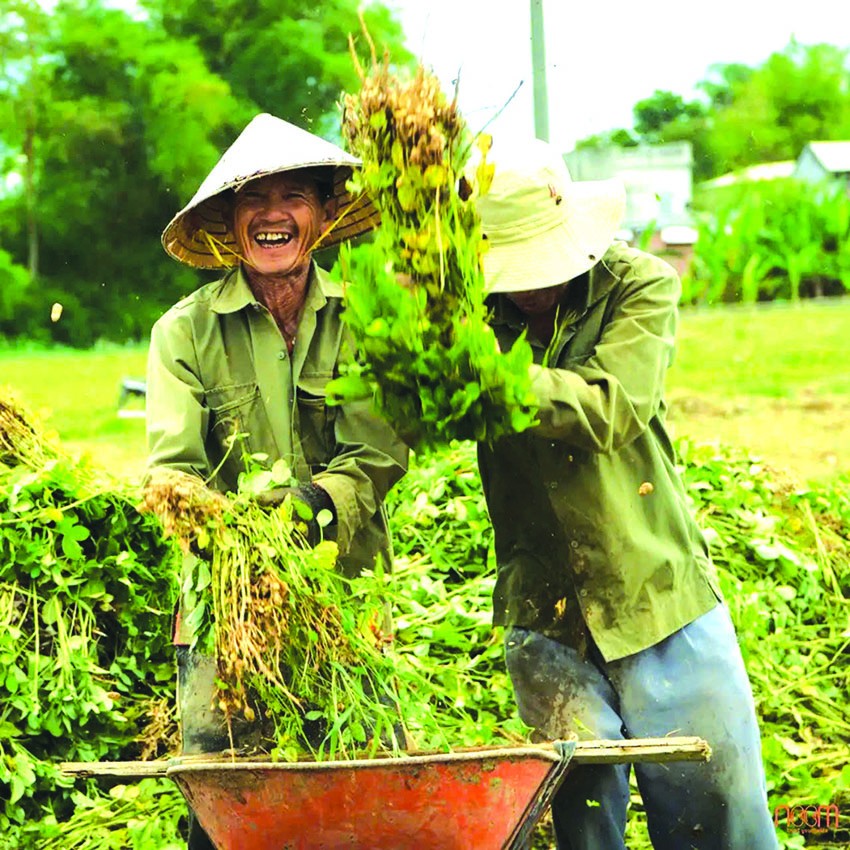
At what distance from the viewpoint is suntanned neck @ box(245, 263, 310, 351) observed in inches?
129

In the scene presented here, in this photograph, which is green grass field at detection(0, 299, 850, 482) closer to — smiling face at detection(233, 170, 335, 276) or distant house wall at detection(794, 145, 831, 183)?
smiling face at detection(233, 170, 335, 276)

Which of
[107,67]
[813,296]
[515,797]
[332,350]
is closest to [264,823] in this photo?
[515,797]

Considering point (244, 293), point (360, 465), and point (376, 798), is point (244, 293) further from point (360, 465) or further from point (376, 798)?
point (376, 798)

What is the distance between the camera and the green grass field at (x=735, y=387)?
8625mm

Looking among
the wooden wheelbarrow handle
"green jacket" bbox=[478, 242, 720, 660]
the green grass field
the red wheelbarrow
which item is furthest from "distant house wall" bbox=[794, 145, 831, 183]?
the red wheelbarrow

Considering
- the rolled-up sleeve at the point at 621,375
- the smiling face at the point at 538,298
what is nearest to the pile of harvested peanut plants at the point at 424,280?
the rolled-up sleeve at the point at 621,375

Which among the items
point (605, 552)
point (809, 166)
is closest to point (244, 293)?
point (605, 552)

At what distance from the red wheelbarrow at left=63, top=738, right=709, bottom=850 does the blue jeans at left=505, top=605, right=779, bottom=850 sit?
0.44 metres

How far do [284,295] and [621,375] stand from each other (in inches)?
35.4

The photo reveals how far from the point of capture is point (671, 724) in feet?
9.98

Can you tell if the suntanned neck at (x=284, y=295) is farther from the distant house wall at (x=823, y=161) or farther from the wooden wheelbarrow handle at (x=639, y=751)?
the distant house wall at (x=823, y=161)

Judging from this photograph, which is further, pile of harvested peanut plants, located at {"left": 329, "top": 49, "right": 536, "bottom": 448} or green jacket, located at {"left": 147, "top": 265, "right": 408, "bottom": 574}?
green jacket, located at {"left": 147, "top": 265, "right": 408, "bottom": 574}

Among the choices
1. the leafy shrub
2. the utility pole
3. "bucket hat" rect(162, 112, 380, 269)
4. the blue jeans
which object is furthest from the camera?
the leafy shrub

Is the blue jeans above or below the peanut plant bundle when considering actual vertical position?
below
